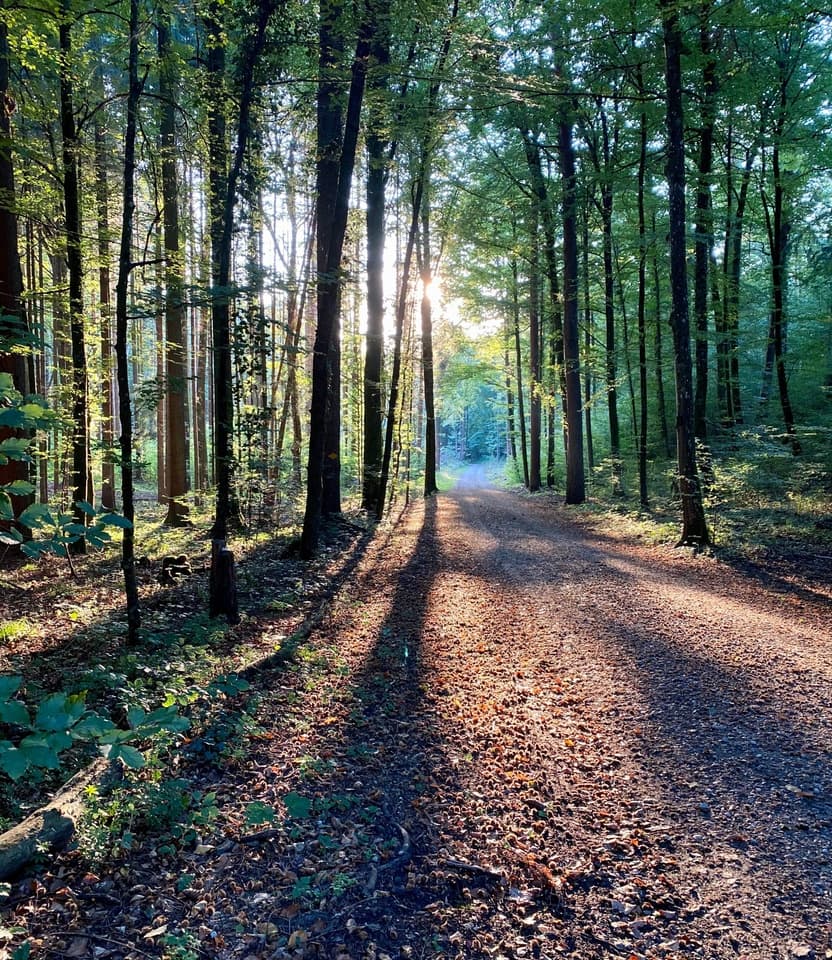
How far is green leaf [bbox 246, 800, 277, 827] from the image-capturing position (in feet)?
9.24

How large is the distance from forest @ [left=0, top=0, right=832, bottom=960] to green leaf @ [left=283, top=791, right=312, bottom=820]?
0.03 metres

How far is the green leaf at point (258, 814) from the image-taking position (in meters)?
2.82

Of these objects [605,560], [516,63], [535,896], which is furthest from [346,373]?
[535,896]

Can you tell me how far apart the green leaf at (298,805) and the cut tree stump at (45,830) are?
1.01 m

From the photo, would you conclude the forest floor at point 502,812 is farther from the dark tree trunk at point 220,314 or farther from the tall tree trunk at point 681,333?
the tall tree trunk at point 681,333

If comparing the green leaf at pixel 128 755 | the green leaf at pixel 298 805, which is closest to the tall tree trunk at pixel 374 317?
the green leaf at pixel 298 805

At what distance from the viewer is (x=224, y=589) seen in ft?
19.3

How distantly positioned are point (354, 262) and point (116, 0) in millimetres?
8378

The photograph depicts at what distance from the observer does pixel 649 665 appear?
477 cm

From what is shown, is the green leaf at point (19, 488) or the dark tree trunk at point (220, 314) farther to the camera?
the dark tree trunk at point (220, 314)

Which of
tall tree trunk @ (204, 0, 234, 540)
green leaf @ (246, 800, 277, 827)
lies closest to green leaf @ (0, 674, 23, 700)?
green leaf @ (246, 800, 277, 827)

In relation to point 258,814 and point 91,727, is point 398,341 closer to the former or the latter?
point 258,814

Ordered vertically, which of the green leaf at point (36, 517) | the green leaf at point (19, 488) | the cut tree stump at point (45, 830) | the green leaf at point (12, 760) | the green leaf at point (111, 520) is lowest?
the cut tree stump at point (45, 830)

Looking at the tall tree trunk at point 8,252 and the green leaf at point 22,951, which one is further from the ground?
the tall tree trunk at point 8,252
